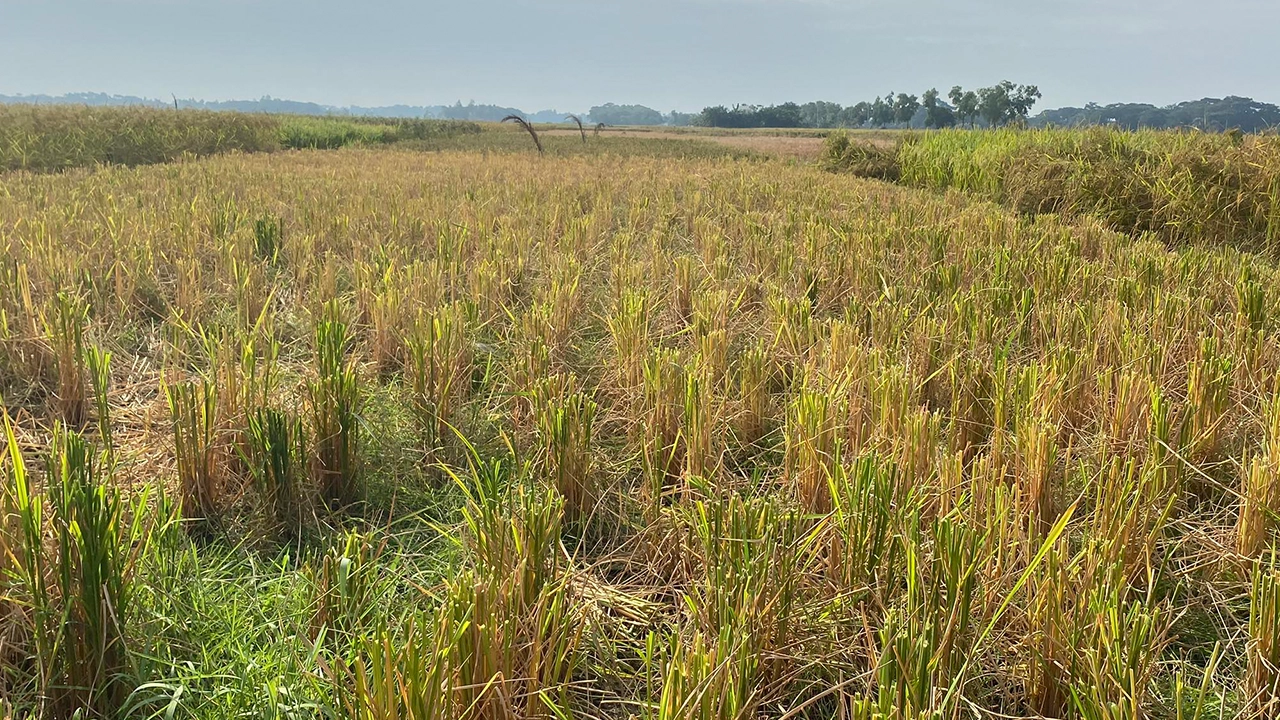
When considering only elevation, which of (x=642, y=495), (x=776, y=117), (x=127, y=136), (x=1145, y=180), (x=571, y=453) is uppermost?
(x=776, y=117)

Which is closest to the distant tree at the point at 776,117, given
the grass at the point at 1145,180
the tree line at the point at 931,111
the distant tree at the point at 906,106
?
the tree line at the point at 931,111

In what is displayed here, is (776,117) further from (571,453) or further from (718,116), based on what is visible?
(571,453)

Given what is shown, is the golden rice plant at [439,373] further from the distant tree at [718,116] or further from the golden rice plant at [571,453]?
the distant tree at [718,116]

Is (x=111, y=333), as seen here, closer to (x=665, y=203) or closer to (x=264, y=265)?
(x=264, y=265)

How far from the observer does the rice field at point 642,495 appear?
1.17 m

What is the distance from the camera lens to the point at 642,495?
1894 millimetres

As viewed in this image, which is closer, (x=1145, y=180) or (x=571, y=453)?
(x=571, y=453)

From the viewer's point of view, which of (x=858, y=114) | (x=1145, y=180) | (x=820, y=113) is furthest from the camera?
(x=820, y=113)

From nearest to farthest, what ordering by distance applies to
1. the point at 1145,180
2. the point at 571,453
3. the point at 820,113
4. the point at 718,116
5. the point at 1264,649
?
the point at 1264,649, the point at 571,453, the point at 1145,180, the point at 718,116, the point at 820,113

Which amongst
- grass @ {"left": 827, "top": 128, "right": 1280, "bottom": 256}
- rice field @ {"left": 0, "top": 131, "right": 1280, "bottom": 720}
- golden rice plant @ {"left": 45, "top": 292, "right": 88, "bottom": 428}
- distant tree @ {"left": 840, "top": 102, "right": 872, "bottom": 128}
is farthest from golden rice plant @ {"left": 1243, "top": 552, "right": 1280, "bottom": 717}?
distant tree @ {"left": 840, "top": 102, "right": 872, "bottom": 128}

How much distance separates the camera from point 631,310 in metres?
2.86

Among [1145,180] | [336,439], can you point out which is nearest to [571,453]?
[336,439]

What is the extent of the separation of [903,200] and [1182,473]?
566 centimetres

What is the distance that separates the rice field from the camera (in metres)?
1.17
